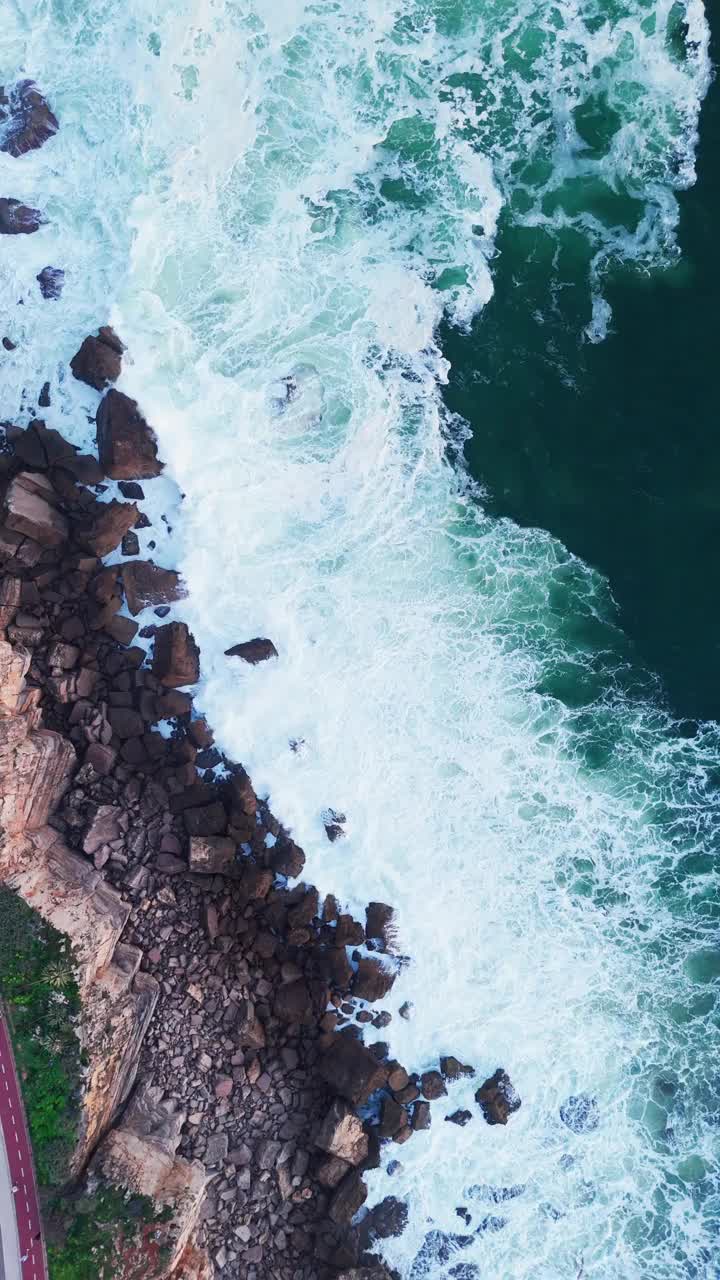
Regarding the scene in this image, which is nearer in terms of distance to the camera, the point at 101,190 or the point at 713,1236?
the point at 713,1236

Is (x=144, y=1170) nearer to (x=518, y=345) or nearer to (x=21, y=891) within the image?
(x=21, y=891)

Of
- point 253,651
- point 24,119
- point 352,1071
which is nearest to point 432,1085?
point 352,1071

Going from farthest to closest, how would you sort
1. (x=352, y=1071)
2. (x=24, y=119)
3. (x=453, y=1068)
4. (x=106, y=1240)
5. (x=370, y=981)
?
1. (x=24, y=119)
2. (x=453, y=1068)
3. (x=370, y=981)
4. (x=352, y=1071)
5. (x=106, y=1240)

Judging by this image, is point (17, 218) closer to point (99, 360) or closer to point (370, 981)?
point (99, 360)

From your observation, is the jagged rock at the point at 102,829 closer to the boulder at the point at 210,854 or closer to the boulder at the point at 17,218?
the boulder at the point at 210,854

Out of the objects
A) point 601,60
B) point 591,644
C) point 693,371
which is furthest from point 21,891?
point 601,60

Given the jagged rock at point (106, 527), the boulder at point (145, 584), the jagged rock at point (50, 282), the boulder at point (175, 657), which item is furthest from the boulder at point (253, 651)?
the jagged rock at point (50, 282)
